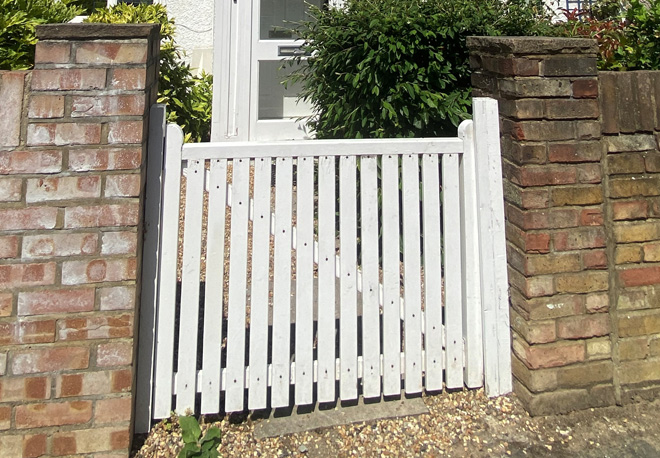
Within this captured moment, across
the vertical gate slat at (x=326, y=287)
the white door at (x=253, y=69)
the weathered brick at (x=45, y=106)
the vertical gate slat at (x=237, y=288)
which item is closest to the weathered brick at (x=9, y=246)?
the weathered brick at (x=45, y=106)

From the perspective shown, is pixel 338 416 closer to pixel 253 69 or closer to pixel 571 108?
pixel 571 108

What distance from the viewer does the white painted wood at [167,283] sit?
7.27 ft

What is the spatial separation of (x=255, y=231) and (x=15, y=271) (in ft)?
3.02

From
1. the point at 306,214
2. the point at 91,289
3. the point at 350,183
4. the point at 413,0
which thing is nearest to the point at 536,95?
the point at 350,183

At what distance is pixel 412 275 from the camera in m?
2.41

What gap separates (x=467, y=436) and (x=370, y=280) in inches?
30.0

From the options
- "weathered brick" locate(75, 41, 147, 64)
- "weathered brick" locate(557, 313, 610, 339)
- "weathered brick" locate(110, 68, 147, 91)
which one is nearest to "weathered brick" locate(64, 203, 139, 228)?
"weathered brick" locate(110, 68, 147, 91)

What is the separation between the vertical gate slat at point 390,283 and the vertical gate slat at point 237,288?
62cm

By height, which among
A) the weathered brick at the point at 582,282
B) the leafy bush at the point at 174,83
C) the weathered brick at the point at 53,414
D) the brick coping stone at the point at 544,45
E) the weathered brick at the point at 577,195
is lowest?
the weathered brick at the point at 53,414

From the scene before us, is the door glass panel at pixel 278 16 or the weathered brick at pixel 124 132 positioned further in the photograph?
the door glass panel at pixel 278 16

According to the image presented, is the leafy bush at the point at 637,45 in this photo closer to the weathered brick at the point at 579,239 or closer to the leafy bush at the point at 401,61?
the leafy bush at the point at 401,61

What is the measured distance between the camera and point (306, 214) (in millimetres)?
2320

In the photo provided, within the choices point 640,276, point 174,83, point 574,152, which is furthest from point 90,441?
point 174,83

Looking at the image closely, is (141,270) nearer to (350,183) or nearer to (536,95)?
(350,183)
